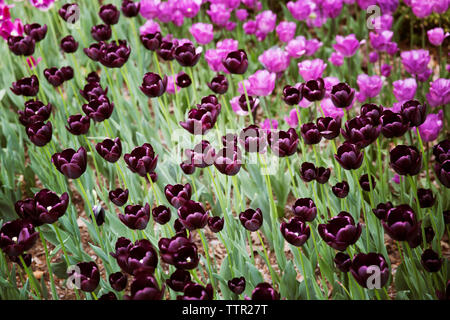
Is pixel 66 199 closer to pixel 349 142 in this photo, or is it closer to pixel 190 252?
pixel 190 252

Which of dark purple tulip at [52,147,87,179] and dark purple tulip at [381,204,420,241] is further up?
dark purple tulip at [52,147,87,179]

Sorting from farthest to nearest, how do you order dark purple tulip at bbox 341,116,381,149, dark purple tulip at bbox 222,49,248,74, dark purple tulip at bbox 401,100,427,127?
dark purple tulip at bbox 222,49,248,74, dark purple tulip at bbox 401,100,427,127, dark purple tulip at bbox 341,116,381,149

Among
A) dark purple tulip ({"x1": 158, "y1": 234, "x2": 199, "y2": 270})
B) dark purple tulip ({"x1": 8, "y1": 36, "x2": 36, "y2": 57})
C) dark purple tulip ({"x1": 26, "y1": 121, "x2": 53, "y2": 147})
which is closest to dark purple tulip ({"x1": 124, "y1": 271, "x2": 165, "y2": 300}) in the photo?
dark purple tulip ({"x1": 158, "y1": 234, "x2": 199, "y2": 270})

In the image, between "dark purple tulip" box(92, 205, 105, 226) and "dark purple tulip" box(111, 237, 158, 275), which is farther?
"dark purple tulip" box(92, 205, 105, 226)

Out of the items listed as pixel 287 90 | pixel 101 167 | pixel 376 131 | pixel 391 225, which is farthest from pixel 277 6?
pixel 391 225

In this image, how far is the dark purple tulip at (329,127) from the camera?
158 centimetres

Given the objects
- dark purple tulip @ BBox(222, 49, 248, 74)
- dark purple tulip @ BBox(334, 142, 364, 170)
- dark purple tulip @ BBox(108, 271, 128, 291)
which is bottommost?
dark purple tulip @ BBox(108, 271, 128, 291)

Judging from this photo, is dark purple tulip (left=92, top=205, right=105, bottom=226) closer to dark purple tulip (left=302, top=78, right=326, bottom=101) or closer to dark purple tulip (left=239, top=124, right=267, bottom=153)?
dark purple tulip (left=239, top=124, right=267, bottom=153)

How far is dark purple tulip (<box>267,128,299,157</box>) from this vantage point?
1.54 m

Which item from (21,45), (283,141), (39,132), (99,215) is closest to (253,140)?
(283,141)

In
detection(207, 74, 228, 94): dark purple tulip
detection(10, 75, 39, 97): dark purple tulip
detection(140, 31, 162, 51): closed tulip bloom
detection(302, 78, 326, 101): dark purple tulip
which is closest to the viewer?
detection(302, 78, 326, 101): dark purple tulip

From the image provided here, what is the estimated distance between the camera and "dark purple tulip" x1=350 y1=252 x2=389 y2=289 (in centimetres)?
122

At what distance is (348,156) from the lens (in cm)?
146
